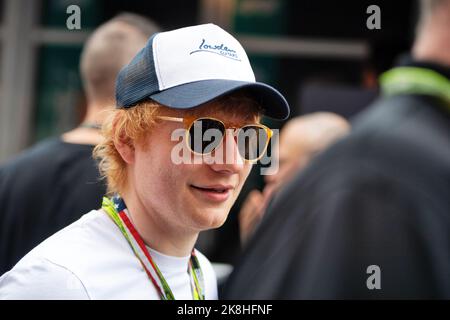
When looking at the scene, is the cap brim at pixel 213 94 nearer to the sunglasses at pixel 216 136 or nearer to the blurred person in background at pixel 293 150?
the sunglasses at pixel 216 136

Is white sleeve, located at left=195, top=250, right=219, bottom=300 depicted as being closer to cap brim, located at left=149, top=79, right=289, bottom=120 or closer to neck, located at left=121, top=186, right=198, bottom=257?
neck, located at left=121, top=186, right=198, bottom=257

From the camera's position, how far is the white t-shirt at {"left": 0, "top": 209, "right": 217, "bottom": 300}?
4.10 ft

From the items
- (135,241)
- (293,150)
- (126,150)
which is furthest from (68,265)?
(293,150)

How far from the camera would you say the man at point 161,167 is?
1.26m

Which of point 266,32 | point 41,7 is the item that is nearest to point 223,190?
point 41,7

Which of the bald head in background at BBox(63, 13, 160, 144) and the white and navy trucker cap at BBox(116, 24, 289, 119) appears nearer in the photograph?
the white and navy trucker cap at BBox(116, 24, 289, 119)

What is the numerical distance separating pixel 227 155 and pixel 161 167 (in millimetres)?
123

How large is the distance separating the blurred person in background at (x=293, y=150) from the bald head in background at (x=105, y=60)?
0.40 m

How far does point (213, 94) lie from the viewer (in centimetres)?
127

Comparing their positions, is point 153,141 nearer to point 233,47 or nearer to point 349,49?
point 233,47

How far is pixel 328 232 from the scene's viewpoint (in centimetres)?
126

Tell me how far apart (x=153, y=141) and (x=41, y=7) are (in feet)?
7.87

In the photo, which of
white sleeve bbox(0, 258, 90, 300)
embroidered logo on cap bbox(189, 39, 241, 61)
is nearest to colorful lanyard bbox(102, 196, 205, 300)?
white sleeve bbox(0, 258, 90, 300)
